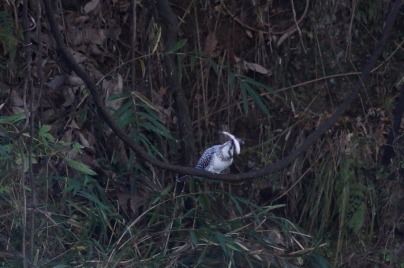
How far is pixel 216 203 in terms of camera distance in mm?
5211

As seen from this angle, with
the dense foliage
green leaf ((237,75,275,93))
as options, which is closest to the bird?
the dense foliage

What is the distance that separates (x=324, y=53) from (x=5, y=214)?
2.14 m

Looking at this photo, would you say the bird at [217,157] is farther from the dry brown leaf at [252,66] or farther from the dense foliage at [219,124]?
the dry brown leaf at [252,66]

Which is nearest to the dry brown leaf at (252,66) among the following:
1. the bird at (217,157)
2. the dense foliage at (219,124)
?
the dense foliage at (219,124)

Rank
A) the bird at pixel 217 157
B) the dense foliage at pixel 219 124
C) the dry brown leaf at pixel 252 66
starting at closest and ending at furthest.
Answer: the dense foliage at pixel 219 124 < the bird at pixel 217 157 < the dry brown leaf at pixel 252 66

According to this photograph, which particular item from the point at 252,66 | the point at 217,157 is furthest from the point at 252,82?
the point at 252,66

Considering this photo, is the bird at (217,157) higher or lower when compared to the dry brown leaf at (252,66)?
lower

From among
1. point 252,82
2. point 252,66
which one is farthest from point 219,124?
point 252,82

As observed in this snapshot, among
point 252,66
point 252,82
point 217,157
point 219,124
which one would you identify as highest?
point 252,82

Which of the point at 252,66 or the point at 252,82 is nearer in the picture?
the point at 252,82

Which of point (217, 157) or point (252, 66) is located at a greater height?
point (252, 66)

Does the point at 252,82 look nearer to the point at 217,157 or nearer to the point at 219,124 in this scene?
the point at 217,157

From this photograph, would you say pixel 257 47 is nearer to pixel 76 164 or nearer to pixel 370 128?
pixel 370 128

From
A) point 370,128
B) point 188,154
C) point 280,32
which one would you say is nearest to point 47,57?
point 188,154
